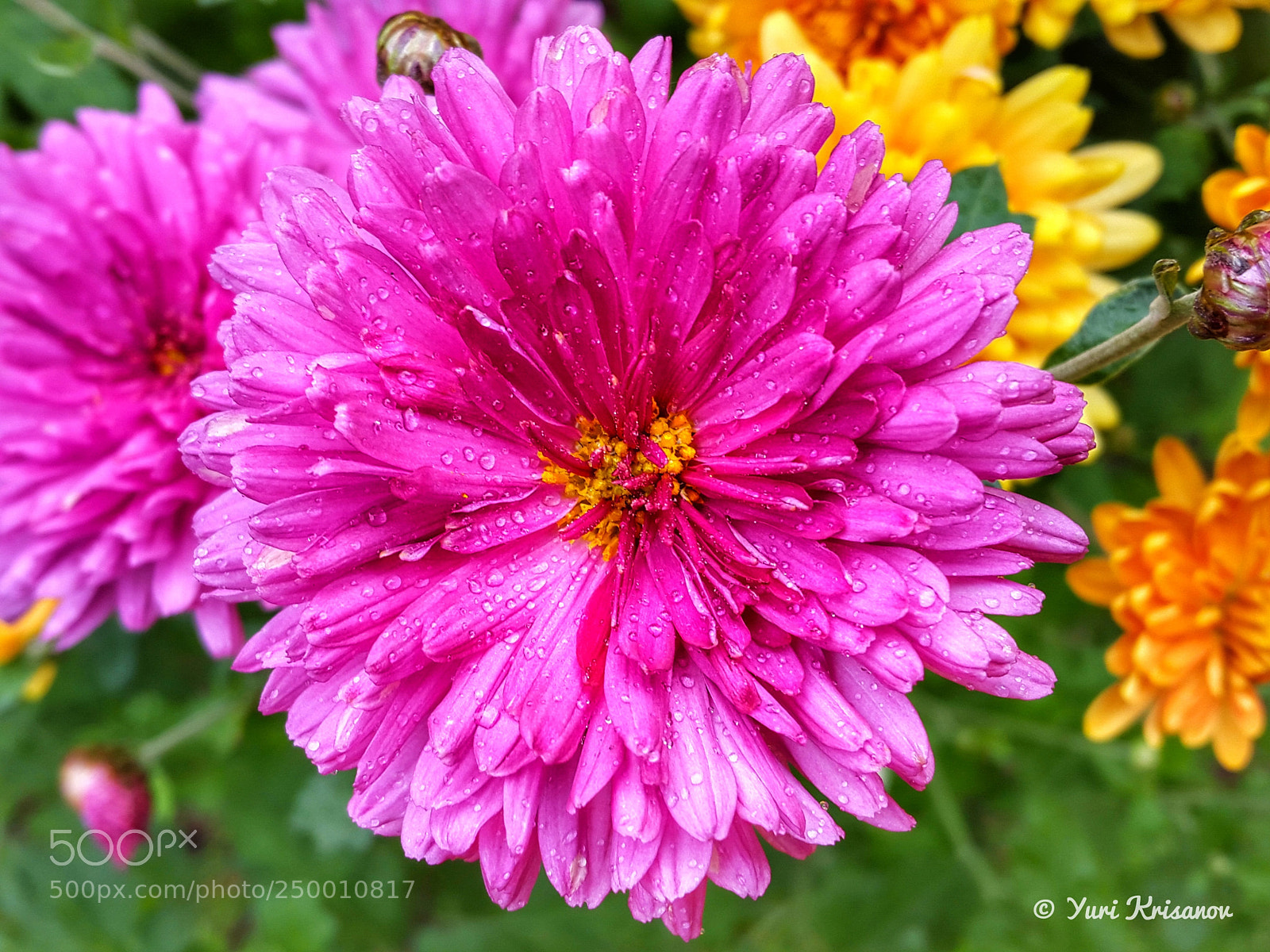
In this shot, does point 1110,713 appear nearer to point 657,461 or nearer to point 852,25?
point 657,461

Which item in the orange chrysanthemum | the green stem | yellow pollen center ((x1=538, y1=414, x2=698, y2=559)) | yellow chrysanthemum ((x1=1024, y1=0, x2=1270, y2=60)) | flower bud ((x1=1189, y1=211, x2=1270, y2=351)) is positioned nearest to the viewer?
flower bud ((x1=1189, y1=211, x2=1270, y2=351))

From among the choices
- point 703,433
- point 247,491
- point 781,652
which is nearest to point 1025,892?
point 781,652

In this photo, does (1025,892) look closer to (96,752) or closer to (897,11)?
(897,11)

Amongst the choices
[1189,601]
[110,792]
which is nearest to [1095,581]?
[1189,601]

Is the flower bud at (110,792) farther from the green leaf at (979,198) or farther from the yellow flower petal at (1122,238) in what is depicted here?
the yellow flower petal at (1122,238)

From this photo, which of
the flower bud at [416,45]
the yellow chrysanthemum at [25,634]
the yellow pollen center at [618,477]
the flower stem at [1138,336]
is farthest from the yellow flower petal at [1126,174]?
the yellow chrysanthemum at [25,634]

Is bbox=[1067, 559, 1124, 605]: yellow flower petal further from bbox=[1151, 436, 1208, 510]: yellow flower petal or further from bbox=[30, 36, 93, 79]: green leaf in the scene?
bbox=[30, 36, 93, 79]: green leaf

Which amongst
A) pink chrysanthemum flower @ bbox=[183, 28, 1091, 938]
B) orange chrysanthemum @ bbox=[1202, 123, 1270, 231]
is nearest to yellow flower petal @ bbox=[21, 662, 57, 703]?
pink chrysanthemum flower @ bbox=[183, 28, 1091, 938]
